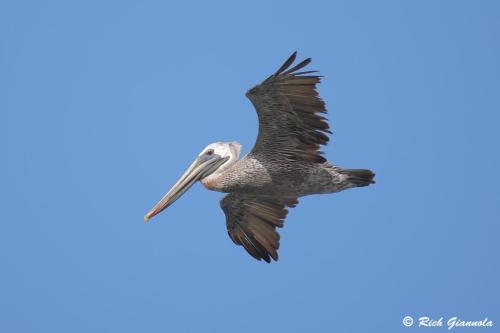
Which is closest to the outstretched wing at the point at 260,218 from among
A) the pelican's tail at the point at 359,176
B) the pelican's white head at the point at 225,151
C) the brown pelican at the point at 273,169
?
the brown pelican at the point at 273,169

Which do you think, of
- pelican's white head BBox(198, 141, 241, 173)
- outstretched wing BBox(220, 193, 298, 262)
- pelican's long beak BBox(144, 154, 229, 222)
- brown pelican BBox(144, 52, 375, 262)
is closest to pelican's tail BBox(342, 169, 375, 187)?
brown pelican BBox(144, 52, 375, 262)

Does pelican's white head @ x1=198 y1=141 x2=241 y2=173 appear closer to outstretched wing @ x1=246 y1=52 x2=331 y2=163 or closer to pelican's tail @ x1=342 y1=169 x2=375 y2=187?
outstretched wing @ x1=246 y1=52 x2=331 y2=163

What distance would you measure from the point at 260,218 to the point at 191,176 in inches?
54.9

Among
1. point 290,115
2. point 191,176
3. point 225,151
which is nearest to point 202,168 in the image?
point 191,176

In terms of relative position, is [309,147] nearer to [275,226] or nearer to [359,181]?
[359,181]

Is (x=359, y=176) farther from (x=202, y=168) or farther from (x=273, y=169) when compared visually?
(x=202, y=168)

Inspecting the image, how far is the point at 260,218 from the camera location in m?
13.8

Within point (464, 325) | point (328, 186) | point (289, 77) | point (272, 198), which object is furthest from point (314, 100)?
point (464, 325)

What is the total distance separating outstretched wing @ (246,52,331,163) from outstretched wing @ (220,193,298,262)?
1.33 meters

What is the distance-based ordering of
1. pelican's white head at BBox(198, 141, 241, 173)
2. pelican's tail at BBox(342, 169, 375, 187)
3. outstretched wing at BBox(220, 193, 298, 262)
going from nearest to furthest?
pelican's tail at BBox(342, 169, 375, 187) < pelican's white head at BBox(198, 141, 241, 173) < outstretched wing at BBox(220, 193, 298, 262)

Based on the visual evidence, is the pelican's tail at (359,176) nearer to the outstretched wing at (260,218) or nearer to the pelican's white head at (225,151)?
the outstretched wing at (260,218)

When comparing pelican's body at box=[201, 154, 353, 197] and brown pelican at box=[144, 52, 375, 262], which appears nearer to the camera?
brown pelican at box=[144, 52, 375, 262]

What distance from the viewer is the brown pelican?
11.8m

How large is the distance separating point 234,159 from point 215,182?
→ 696 mm
